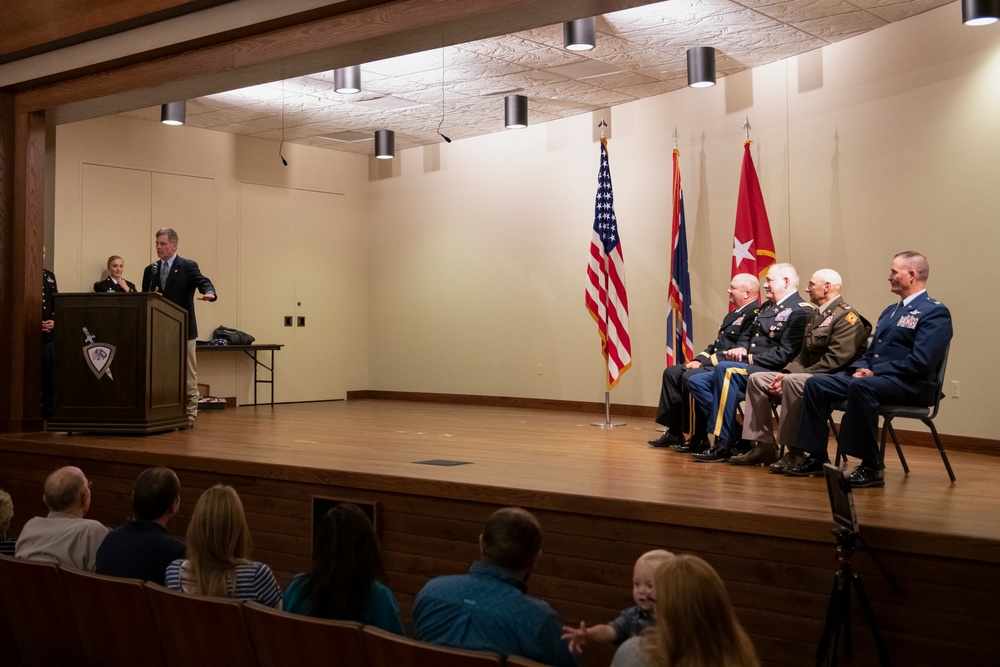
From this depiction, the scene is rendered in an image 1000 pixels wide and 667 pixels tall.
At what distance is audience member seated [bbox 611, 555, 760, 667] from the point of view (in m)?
2.00

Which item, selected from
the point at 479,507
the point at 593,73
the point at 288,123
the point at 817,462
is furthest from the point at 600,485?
the point at 288,123

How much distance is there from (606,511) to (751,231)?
4008 millimetres

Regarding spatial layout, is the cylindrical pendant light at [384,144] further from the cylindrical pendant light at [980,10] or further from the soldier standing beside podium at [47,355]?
the cylindrical pendant light at [980,10]

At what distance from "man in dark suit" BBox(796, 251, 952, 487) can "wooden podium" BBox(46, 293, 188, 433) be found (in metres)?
4.18

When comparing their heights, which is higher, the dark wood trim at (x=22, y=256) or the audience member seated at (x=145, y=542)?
→ the dark wood trim at (x=22, y=256)

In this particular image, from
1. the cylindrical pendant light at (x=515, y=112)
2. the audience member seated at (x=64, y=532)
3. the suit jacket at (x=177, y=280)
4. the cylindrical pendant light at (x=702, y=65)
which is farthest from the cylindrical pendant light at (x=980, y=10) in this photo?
the suit jacket at (x=177, y=280)

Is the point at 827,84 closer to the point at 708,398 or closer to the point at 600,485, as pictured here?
the point at 708,398

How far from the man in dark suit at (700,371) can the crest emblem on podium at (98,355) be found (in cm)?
365

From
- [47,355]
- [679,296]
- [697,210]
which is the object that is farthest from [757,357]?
[47,355]

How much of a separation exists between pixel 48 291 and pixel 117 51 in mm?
2190

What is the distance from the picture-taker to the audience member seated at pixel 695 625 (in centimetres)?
200

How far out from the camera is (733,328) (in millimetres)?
6094

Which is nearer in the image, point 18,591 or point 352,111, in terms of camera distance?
point 18,591

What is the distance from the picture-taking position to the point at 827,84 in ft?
24.0
